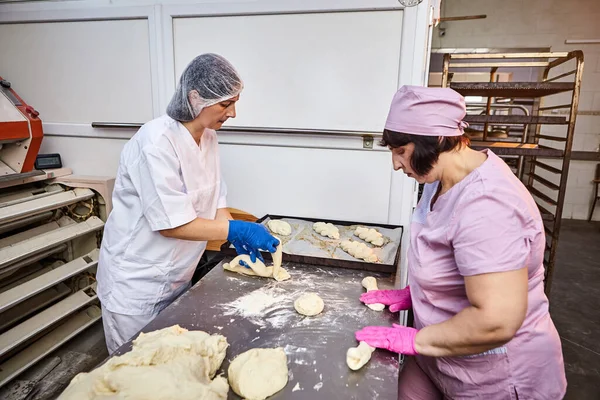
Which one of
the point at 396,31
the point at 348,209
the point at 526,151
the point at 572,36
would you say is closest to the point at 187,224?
the point at 348,209

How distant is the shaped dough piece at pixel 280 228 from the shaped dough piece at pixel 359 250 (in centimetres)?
34

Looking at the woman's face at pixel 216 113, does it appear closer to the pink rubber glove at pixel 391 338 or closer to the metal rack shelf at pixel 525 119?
the pink rubber glove at pixel 391 338

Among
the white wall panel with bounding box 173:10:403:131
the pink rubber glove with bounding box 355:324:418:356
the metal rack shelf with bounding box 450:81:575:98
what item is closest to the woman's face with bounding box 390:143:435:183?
the pink rubber glove with bounding box 355:324:418:356

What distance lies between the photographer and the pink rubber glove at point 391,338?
1.12m

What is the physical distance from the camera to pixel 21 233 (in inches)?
91.3

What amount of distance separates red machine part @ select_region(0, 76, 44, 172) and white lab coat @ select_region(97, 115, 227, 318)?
3.33 ft

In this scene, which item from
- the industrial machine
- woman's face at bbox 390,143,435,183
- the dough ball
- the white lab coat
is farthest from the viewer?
the industrial machine

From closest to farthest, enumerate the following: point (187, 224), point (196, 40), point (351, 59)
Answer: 1. point (187, 224)
2. point (351, 59)
3. point (196, 40)

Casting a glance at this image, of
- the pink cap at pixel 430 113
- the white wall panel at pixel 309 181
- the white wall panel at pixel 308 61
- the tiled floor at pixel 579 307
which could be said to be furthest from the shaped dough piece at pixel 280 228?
the tiled floor at pixel 579 307

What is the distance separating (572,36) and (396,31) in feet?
17.4

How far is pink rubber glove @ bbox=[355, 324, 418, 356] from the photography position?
112 cm

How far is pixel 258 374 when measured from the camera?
3.28 ft

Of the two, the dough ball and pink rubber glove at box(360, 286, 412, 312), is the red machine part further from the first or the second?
pink rubber glove at box(360, 286, 412, 312)

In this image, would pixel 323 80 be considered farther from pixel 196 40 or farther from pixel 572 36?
pixel 572 36
